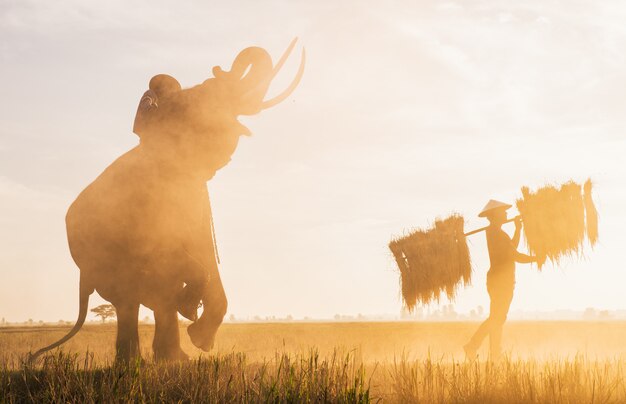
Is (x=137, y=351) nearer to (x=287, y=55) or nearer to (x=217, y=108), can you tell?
(x=217, y=108)

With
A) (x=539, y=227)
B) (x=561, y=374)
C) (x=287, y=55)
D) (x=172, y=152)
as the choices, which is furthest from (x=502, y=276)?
(x=172, y=152)

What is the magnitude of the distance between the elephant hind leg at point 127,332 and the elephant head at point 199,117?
5.92 feet

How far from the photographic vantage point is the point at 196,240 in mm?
7602

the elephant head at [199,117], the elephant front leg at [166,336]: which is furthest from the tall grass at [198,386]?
the elephant head at [199,117]

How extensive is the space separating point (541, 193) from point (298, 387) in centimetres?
664

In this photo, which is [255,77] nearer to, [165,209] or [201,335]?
[165,209]

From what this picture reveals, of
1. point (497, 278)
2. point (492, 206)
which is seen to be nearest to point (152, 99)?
point (492, 206)

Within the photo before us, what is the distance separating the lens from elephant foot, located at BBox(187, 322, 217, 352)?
24.7 ft

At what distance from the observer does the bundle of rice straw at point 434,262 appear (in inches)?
420

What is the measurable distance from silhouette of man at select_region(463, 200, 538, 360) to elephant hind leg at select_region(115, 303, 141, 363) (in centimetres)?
460

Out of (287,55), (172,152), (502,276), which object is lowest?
(502,276)

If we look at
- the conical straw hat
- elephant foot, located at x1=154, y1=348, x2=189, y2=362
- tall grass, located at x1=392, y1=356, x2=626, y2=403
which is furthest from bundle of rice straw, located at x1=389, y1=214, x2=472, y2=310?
tall grass, located at x1=392, y1=356, x2=626, y2=403

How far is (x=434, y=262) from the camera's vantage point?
10695 mm

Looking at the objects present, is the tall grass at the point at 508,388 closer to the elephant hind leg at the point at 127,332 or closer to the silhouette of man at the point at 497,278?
the elephant hind leg at the point at 127,332
